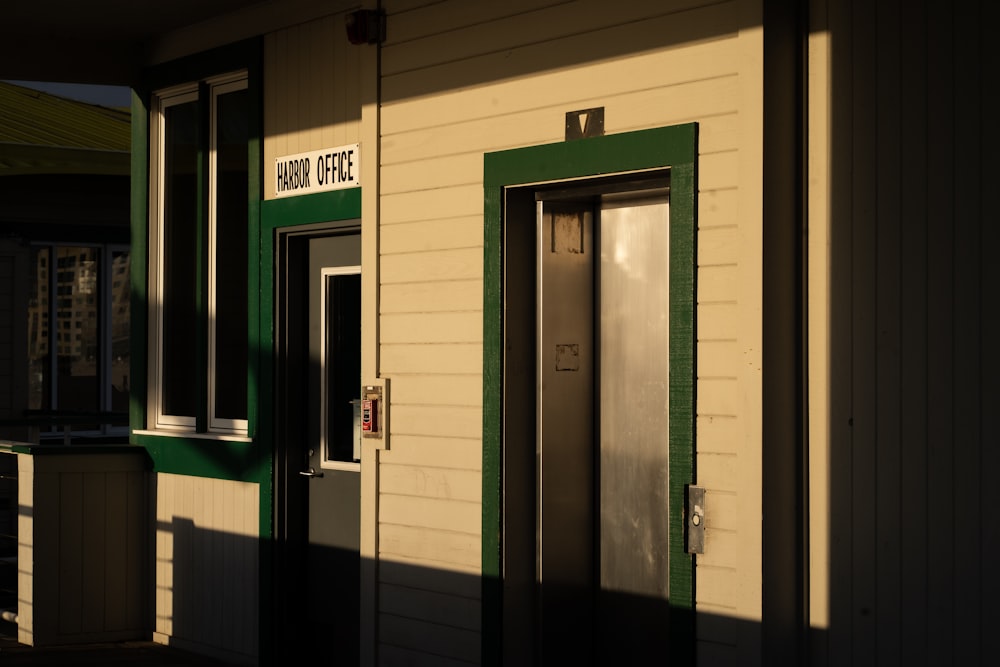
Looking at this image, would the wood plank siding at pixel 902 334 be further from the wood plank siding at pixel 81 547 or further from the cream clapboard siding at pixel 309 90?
the wood plank siding at pixel 81 547

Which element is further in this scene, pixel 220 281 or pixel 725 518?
pixel 220 281

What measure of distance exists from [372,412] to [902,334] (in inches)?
101

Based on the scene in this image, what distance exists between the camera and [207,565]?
24.0 ft

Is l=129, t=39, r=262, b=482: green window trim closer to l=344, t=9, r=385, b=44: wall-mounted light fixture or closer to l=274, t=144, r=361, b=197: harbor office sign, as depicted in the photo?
l=274, t=144, r=361, b=197: harbor office sign

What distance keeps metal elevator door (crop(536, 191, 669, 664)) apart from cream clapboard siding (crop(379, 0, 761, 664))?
1.02 feet

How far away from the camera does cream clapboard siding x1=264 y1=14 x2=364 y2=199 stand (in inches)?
254

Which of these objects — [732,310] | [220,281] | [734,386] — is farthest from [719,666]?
[220,281]

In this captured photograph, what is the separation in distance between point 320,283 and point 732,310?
10.1ft

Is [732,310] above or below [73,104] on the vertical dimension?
below

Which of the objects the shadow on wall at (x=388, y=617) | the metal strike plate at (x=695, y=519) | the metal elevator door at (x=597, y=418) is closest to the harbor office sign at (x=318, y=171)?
the metal elevator door at (x=597, y=418)

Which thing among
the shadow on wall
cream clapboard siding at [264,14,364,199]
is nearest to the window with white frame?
cream clapboard siding at [264,14,364,199]

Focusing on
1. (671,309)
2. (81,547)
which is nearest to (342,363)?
(81,547)

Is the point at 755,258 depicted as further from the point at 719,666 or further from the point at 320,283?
the point at 320,283

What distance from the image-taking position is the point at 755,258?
13.6ft
